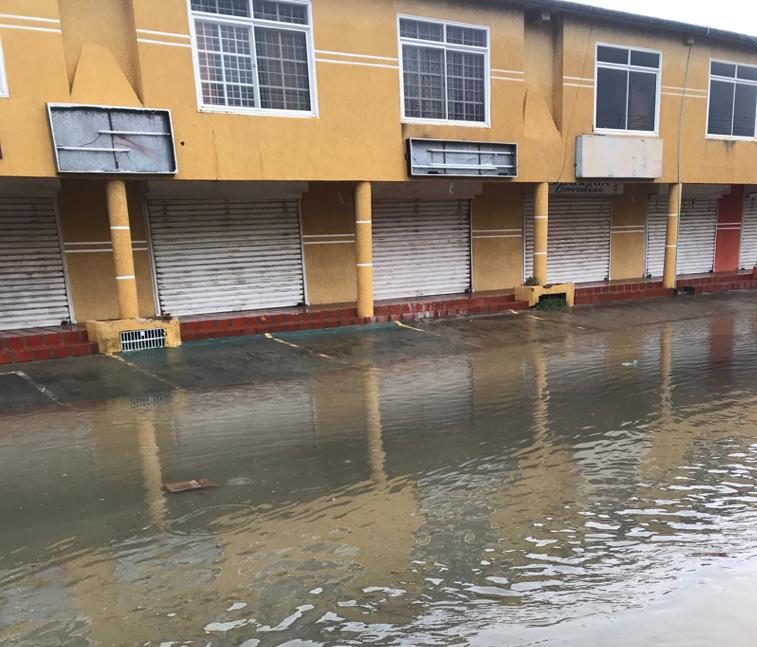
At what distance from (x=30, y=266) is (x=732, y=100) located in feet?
54.1

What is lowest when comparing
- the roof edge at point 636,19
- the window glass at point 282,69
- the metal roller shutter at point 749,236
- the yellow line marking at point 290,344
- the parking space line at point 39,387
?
the yellow line marking at point 290,344

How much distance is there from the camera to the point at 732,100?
15.0 metres

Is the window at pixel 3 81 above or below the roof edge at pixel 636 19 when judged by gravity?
below

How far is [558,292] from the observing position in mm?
13094

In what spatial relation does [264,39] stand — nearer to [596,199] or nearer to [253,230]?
[253,230]

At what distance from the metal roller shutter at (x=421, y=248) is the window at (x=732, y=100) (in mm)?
6977

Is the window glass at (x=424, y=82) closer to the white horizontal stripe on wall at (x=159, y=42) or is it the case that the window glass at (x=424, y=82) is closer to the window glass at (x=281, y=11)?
the window glass at (x=281, y=11)

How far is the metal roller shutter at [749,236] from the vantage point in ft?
59.9

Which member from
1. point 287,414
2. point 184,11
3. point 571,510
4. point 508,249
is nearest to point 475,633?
point 571,510

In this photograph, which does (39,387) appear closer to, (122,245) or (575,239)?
(122,245)

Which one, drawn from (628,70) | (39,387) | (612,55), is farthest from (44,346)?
(628,70)

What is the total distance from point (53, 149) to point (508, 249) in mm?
9986

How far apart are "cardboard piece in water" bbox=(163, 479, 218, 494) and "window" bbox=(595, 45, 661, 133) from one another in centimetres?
1224

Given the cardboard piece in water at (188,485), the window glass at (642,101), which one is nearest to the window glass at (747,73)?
the window glass at (642,101)
